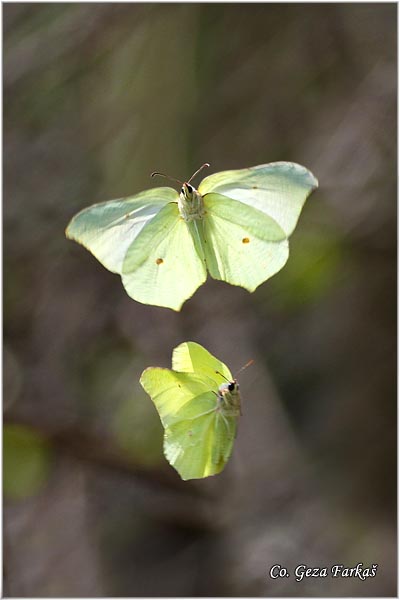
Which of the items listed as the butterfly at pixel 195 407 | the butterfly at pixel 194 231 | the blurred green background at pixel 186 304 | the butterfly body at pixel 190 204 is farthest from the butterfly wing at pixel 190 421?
the blurred green background at pixel 186 304

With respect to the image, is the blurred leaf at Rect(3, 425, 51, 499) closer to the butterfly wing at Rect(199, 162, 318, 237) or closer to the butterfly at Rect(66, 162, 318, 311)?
the butterfly at Rect(66, 162, 318, 311)

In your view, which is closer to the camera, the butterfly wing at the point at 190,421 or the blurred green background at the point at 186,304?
the butterfly wing at the point at 190,421

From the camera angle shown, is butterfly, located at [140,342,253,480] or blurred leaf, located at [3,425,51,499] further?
blurred leaf, located at [3,425,51,499]

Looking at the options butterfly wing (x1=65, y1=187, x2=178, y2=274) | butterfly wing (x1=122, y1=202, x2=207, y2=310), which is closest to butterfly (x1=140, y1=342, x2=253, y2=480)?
butterfly wing (x1=122, y1=202, x2=207, y2=310)

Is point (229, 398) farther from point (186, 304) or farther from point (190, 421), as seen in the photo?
point (186, 304)

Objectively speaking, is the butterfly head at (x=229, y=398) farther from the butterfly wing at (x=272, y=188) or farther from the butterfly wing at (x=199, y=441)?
the butterfly wing at (x=272, y=188)

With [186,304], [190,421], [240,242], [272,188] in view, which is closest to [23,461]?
[186,304]

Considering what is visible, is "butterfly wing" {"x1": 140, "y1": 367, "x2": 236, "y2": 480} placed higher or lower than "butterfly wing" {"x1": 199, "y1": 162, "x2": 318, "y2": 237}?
lower
